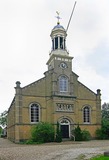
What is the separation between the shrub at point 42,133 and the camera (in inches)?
1213

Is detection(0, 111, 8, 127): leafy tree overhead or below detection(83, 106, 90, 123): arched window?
below

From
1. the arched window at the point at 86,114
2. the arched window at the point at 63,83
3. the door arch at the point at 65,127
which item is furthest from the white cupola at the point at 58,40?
the door arch at the point at 65,127

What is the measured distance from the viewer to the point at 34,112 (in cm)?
3462

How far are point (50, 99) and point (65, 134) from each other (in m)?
5.30

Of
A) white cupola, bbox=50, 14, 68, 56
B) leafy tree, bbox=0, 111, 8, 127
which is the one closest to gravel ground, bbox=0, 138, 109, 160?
white cupola, bbox=50, 14, 68, 56

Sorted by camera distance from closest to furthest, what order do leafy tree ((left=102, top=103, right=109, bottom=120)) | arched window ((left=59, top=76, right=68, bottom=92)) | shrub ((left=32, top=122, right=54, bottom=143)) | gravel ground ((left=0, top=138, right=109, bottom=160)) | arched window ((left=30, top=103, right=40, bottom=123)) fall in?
gravel ground ((left=0, top=138, right=109, bottom=160)) < shrub ((left=32, top=122, right=54, bottom=143)) < arched window ((left=30, top=103, right=40, bottom=123)) < arched window ((left=59, top=76, right=68, bottom=92)) < leafy tree ((left=102, top=103, right=109, bottom=120))

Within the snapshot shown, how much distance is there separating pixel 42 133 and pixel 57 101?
19.9 feet

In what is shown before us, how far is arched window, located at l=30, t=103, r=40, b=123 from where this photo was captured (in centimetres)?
3453

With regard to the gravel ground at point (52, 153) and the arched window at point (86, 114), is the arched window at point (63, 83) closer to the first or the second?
the arched window at point (86, 114)

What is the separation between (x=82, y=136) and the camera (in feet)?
112

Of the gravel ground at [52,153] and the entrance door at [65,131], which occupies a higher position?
the gravel ground at [52,153]

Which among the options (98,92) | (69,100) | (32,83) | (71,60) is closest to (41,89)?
(32,83)

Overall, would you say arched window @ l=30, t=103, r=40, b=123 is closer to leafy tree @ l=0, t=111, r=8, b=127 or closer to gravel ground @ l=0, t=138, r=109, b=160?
gravel ground @ l=0, t=138, r=109, b=160

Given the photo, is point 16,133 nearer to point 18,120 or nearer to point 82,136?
point 18,120
